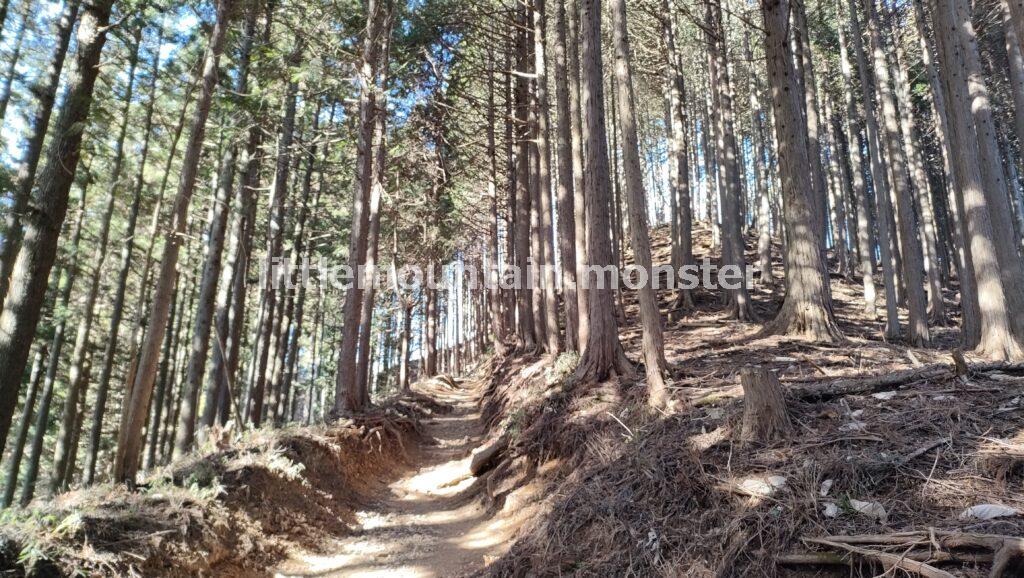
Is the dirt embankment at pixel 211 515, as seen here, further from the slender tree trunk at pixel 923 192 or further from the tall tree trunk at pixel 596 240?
the slender tree trunk at pixel 923 192

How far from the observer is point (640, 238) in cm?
658

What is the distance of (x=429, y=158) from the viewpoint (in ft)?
49.2

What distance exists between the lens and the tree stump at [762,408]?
4.13 metres

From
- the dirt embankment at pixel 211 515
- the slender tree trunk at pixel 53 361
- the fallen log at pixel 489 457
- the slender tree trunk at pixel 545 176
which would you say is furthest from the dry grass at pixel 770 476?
the slender tree trunk at pixel 53 361

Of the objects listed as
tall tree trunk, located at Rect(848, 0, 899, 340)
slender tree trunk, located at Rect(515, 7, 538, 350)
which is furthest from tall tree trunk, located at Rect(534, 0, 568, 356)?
tall tree trunk, located at Rect(848, 0, 899, 340)

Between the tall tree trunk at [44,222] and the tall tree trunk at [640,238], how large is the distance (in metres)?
6.24

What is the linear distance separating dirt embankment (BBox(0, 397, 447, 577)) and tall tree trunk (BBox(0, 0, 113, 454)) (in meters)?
1.51

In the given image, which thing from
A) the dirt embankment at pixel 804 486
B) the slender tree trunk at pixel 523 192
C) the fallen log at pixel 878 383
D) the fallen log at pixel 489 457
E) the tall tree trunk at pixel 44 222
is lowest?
the fallen log at pixel 489 457

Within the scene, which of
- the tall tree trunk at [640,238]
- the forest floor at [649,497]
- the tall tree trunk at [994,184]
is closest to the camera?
the forest floor at [649,497]

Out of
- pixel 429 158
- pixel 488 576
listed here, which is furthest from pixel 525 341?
pixel 488 576

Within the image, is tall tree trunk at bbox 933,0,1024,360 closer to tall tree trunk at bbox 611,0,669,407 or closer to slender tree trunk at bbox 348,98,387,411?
tall tree trunk at bbox 611,0,669,407

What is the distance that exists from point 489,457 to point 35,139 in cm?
784

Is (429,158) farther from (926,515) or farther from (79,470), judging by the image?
(79,470)

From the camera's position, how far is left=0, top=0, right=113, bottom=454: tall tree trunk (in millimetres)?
5613
